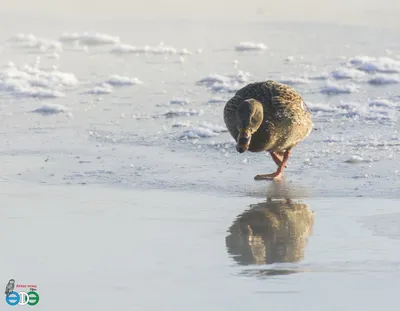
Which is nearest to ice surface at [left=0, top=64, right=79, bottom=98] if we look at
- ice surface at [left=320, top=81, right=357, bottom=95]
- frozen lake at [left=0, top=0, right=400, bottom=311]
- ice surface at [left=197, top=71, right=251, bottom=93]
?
frozen lake at [left=0, top=0, right=400, bottom=311]

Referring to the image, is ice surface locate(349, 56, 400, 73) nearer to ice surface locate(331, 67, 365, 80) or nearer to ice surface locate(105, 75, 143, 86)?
ice surface locate(331, 67, 365, 80)

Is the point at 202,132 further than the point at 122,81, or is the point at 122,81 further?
the point at 122,81

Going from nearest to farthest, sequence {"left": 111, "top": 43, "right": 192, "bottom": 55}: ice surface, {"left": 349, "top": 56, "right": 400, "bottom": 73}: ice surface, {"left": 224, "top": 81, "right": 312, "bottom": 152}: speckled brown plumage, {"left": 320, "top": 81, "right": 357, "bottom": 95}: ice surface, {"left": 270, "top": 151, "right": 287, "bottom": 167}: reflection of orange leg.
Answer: {"left": 224, "top": 81, "right": 312, "bottom": 152}: speckled brown plumage → {"left": 270, "top": 151, "right": 287, "bottom": 167}: reflection of orange leg → {"left": 320, "top": 81, "right": 357, "bottom": 95}: ice surface → {"left": 349, "top": 56, "right": 400, "bottom": 73}: ice surface → {"left": 111, "top": 43, "right": 192, "bottom": 55}: ice surface

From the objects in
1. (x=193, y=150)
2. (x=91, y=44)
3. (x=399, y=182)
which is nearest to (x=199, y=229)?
(x=399, y=182)

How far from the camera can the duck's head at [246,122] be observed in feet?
27.4

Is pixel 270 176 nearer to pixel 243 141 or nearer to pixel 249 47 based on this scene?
pixel 243 141

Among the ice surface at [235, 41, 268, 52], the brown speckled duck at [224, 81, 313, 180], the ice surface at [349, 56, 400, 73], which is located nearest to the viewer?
the brown speckled duck at [224, 81, 313, 180]

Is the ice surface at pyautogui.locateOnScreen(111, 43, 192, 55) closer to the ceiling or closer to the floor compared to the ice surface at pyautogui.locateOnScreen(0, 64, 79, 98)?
closer to the ceiling

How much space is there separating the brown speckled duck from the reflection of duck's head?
1119 mm

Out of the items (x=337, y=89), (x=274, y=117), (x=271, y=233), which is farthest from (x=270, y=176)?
(x=337, y=89)

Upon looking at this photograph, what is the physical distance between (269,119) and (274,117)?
0.07 meters

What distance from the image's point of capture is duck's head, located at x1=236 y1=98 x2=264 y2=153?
834cm

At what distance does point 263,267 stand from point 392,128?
186 inches

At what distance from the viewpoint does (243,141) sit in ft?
27.3
